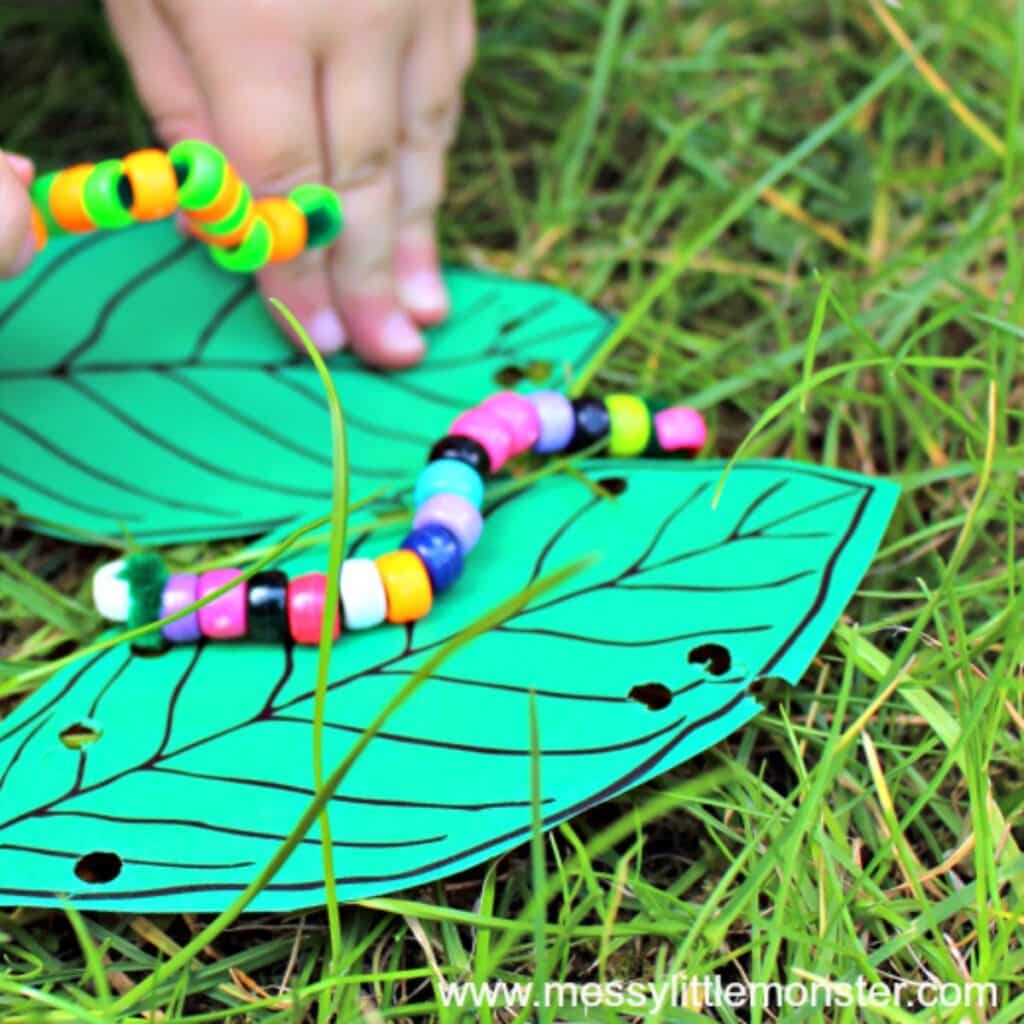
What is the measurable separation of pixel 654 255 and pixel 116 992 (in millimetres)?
740

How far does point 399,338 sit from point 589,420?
171 mm

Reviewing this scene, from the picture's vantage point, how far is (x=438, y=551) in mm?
790

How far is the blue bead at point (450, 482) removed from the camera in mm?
835

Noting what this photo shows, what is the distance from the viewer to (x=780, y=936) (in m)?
0.65

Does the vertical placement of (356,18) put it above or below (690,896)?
above

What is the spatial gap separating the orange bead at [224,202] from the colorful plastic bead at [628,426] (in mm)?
290

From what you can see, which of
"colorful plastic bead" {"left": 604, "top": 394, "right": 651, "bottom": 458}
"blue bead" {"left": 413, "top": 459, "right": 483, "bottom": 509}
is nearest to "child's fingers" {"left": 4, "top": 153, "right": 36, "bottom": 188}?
"blue bead" {"left": 413, "top": 459, "right": 483, "bottom": 509}

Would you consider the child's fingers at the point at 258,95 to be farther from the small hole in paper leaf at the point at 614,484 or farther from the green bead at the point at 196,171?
the small hole in paper leaf at the point at 614,484

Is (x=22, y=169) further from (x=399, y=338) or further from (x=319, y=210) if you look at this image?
(x=399, y=338)

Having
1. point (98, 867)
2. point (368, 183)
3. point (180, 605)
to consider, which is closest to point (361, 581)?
point (180, 605)

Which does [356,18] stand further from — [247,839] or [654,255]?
[247,839]

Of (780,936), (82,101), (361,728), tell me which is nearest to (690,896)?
(780,936)

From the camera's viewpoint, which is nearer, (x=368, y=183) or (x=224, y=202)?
(x=224, y=202)

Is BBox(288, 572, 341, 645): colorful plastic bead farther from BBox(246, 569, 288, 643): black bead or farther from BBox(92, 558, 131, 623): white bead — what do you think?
BBox(92, 558, 131, 623): white bead
